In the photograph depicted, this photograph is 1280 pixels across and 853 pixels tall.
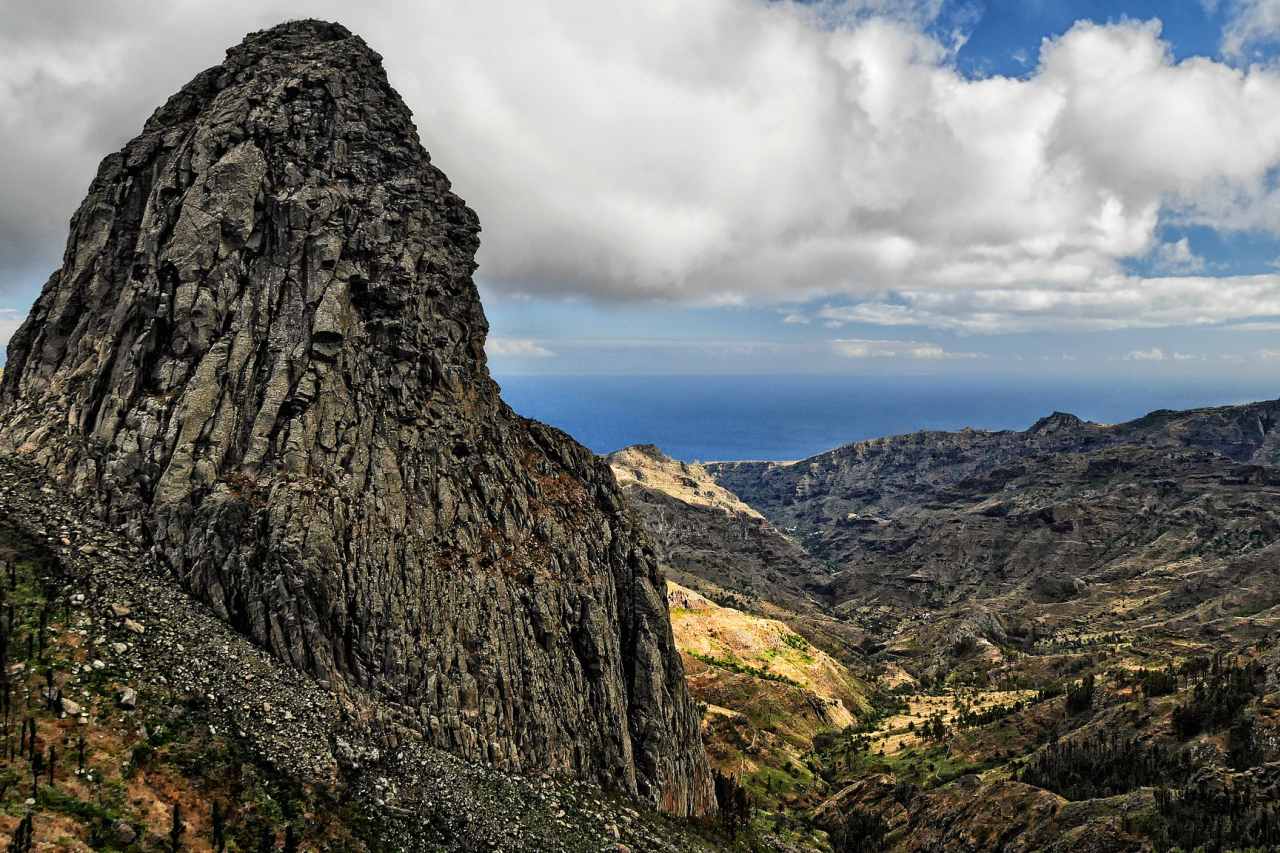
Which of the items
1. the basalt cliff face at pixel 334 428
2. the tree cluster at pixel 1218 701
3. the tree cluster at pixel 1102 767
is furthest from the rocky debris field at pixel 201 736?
the tree cluster at pixel 1218 701

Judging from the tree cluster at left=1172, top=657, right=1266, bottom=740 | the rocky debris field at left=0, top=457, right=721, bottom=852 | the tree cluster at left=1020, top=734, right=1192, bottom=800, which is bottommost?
the tree cluster at left=1020, top=734, right=1192, bottom=800

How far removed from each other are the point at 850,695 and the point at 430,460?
Result: 117 meters

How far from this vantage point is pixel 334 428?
4522cm

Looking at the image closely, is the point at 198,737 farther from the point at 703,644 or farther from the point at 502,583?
the point at 703,644

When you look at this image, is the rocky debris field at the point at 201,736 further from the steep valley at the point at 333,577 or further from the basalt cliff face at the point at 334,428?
the basalt cliff face at the point at 334,428

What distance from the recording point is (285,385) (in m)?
44.5

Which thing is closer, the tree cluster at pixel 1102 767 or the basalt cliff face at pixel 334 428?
the basalt cliff face at pixel 334 428

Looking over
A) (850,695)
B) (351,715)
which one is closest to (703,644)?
(850,695)

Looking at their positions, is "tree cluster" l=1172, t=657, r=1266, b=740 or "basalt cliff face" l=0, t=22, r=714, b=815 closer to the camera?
"basalt cliff face" l=0, t=22, r=714, b=815

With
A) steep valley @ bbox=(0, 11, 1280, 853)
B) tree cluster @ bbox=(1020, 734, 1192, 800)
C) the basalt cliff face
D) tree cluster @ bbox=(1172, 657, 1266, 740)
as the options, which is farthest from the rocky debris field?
tree cluster @ bbox=(1172, 657, 1266, 740)

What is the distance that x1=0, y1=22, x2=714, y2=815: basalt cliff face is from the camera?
39.5m

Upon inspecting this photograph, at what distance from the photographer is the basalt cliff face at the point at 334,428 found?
39.5 meters

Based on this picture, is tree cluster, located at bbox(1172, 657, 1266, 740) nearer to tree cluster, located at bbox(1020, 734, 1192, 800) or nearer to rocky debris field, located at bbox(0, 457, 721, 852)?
tree cluster, located at bbox(1020, 734, 1192, 800)

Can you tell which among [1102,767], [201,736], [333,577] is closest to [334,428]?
[333,577]
